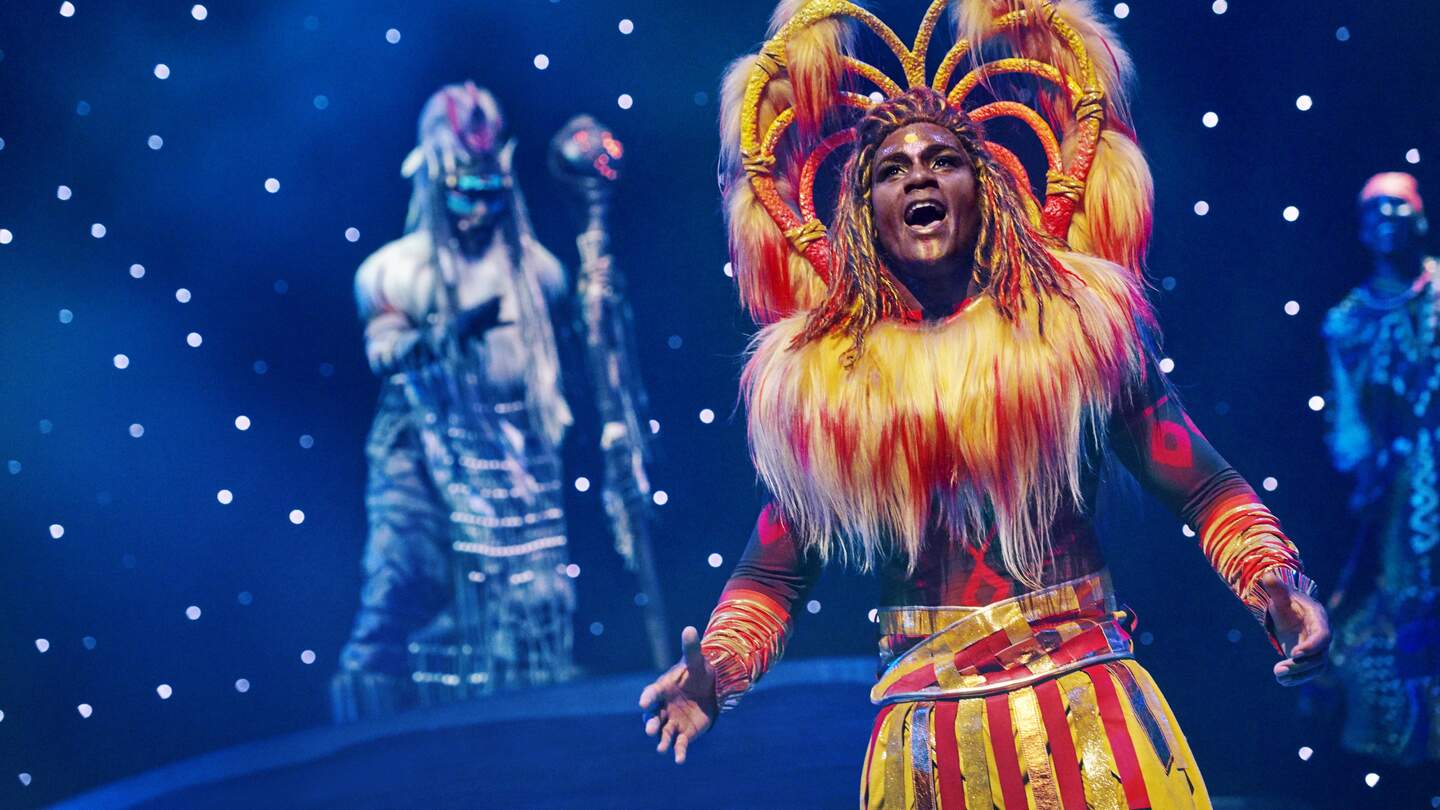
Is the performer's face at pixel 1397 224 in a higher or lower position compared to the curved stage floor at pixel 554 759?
higher

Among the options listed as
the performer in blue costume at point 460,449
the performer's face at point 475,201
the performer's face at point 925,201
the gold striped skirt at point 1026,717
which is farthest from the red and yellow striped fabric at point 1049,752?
the performer's face at point 475,201

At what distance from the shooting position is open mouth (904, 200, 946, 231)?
138 cm

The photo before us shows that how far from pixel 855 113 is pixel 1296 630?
857 mm

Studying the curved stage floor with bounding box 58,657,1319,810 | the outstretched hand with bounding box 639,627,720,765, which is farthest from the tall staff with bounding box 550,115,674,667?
the outstretched hand with bounding box 639,627,720,765

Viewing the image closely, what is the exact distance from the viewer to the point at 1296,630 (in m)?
1.14

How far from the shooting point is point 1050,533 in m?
1.33

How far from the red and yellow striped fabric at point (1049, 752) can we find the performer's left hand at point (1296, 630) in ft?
0.53

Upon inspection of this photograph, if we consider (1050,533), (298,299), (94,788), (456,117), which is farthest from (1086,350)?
(94,788)

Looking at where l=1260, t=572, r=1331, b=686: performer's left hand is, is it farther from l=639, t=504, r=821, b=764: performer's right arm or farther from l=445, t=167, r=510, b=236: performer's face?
l=445, t=167, r=510, b=236: performer's face

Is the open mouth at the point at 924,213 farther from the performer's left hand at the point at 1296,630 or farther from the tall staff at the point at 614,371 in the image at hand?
the tall staff at the point at 614,371

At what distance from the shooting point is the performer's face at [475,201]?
318 centimetres

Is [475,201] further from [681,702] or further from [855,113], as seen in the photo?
[681,702]

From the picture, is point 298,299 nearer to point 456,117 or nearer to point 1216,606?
point 456,117

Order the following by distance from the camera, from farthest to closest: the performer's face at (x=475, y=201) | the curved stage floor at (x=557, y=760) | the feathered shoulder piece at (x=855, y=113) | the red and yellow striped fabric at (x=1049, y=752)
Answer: the performer's face at (x=475, y=201) → the curved stage floor at (x=557, y=760) → the feathered shoulder piece at (x=855, y=113) → the red and yellow striped fabric at (x=1049, y=752)
